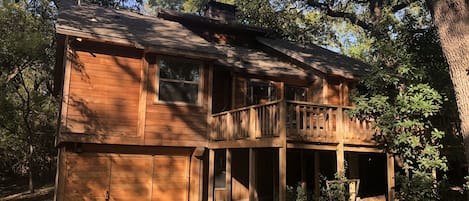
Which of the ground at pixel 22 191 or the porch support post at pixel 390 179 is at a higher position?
the porch support post at pixel 390 179

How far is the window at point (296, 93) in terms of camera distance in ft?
Answer: 45.1

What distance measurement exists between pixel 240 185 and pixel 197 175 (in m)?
1.85

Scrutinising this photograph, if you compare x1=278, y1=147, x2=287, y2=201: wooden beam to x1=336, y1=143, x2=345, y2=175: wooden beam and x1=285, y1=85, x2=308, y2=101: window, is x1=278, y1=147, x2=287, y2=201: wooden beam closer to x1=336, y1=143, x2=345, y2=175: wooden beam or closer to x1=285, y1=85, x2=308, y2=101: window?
x1=336, y1=143, x2=345, y2=175: wooden beam

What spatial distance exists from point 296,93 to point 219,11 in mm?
6155

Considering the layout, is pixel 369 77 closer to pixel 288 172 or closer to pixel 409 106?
pixel 409 106

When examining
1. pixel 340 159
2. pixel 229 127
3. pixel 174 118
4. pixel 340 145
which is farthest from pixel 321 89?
pixel 174 118

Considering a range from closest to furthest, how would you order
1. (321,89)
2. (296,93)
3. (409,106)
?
1. (409,106)
2. (321,89)
3. (296,93)

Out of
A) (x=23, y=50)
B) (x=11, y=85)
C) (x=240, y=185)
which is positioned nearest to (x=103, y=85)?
(x=240, y=185)

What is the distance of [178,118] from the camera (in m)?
11.2

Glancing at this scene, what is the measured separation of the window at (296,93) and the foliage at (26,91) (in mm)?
11807

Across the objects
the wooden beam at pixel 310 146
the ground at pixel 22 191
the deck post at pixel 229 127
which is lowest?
the ground at pixel 22 191

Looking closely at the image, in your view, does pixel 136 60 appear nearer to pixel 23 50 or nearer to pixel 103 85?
pixel 103 85

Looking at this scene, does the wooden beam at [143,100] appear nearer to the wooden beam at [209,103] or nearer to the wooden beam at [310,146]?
the wooden beam at [209,103]

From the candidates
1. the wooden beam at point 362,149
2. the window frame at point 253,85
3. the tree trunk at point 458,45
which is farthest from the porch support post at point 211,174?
the tree trunk at point 458,45
